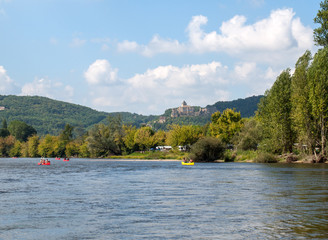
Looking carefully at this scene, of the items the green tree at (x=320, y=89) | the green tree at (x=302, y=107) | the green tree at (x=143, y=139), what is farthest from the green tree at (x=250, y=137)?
the green tree at (x=143, y=139)

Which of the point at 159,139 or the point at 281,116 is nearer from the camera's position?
the point at 281,116

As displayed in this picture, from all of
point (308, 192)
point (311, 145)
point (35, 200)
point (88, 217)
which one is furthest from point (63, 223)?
point (311, 145)

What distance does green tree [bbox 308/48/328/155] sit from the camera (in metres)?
78.9

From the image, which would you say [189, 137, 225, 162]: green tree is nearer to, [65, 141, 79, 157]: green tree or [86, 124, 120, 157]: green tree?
[86, 124, 120, 157]: green tree

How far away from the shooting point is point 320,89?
3118 inches

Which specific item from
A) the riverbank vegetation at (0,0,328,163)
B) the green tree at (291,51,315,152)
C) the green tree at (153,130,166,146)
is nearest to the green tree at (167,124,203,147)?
the riverbank vegetation at (0,0,328,163)

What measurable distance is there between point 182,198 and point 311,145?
59432mm

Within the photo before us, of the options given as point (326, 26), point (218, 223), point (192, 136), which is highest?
point (326, 26)

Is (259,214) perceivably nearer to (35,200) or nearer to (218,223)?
(218,223)

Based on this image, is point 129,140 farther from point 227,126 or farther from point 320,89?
point 320,89

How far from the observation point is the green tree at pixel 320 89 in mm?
78875

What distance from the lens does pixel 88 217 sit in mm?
23609

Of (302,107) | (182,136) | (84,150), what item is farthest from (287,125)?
(84,150)

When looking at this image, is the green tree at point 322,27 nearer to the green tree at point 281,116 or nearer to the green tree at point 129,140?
the green tree at point 281,116
